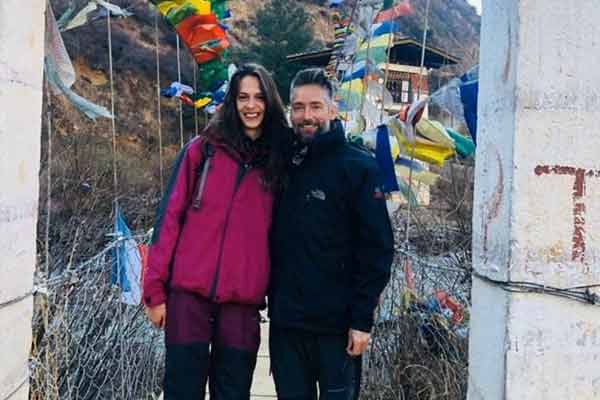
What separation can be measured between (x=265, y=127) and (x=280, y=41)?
24.1 metres


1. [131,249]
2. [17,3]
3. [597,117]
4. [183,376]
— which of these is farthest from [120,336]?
[597,117]

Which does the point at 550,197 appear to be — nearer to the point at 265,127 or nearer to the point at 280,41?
the point at 265,127

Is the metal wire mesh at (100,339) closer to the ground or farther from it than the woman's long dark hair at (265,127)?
closer to the ground

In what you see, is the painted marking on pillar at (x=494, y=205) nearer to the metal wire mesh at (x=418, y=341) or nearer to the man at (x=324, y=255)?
the man at (x=324, y=255)

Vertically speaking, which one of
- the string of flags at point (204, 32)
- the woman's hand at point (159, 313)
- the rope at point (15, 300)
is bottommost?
the woman's hand at point (159, 313)

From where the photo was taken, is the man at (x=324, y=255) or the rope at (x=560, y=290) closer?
the rope at (x=560, y=290)

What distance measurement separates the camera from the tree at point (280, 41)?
23859mm

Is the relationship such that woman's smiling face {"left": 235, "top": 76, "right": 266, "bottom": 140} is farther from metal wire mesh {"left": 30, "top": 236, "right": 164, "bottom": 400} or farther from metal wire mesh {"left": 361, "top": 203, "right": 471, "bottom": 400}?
metal wire mesh {"left": 361, "top": 203, "right": 471, "bottom": 400}

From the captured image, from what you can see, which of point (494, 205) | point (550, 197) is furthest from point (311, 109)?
point (550, 197)

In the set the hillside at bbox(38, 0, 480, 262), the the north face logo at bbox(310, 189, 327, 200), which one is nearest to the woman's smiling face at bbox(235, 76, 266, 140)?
the the north face logo at bbox(310, 189, 327, 200)

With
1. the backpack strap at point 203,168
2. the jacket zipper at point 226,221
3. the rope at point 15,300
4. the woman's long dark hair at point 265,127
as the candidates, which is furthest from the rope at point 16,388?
the woman's long dark hair at point 265,127

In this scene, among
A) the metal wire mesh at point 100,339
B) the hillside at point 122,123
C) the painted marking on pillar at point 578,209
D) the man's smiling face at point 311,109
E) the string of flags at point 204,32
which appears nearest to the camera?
the painted marking on pillar at point 578,209

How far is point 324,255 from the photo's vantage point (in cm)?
240

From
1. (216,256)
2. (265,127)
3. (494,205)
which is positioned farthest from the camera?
A: (265,127)
